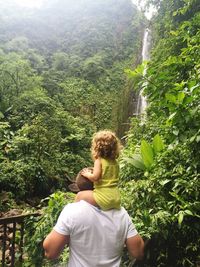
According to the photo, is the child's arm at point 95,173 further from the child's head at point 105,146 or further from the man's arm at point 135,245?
the man's arm at point 135,245

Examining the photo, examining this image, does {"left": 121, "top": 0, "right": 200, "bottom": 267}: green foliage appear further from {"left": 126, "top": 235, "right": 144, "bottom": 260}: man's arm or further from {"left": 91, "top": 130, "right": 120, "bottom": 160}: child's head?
{"left": 91, "top": 130, "right": 120, "bottom": 160}: child's head

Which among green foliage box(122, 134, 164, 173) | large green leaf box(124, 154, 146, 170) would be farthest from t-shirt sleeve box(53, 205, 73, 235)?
large green leaf box(124, 154, 146, 170)

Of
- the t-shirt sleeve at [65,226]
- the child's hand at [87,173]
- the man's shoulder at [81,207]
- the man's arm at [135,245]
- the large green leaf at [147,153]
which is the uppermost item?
the large green leaf at [147,153]

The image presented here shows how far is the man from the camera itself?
5.95 feet

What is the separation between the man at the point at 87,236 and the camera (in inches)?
71.4

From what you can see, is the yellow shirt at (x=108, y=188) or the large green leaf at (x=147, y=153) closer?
the yellow shirt at (x=108, y=188)

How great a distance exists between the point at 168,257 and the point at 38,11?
2858 centimetres

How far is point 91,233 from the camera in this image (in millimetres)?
1837

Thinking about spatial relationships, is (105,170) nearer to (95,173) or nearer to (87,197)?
(95,173)

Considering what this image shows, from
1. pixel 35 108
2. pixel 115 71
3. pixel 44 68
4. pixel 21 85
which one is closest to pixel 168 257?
pixel 35 108

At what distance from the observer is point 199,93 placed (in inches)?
132

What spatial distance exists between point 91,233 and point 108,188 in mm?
324

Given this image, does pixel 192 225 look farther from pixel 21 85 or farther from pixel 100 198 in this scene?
pixel 21 85

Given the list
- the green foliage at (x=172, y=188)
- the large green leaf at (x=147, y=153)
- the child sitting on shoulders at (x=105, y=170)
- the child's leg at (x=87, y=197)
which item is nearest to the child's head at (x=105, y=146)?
the child sitting on shoulders at (x=105, y=170)
